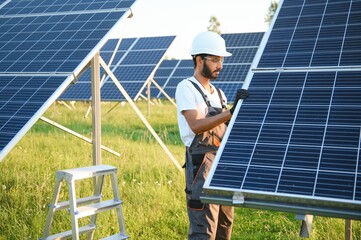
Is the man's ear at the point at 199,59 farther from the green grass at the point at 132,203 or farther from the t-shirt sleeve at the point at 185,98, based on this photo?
the green grass at the point at 132,203

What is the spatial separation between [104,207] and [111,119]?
13963mm

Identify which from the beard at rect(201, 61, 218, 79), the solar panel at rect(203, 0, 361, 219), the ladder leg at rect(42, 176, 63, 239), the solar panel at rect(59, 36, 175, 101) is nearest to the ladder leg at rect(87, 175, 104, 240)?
the ladder leg at rect(42, 176, 63, 239)

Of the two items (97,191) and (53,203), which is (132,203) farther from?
(53,203)

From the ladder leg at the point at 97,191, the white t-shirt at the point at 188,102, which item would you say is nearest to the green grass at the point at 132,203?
the ladder leg at the point at 97,191

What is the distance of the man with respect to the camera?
4.25 meters

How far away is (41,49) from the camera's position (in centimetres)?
721

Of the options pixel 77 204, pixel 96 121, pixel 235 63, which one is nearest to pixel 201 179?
pixel 77 204

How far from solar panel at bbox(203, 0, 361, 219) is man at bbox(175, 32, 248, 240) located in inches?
13.0

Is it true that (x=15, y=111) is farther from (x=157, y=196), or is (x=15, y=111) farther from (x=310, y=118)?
(x=310, y=118)

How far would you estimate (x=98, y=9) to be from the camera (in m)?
7.97

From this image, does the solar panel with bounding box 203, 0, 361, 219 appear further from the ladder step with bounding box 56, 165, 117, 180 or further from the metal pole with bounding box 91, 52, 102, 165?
the metal pole with bounding box 91, 52, 102, 165

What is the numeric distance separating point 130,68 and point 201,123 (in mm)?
15398

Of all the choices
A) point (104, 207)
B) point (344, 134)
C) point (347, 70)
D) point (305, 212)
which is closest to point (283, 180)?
→ point (305, 212)

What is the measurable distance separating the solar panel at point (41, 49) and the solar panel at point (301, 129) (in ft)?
8.11
